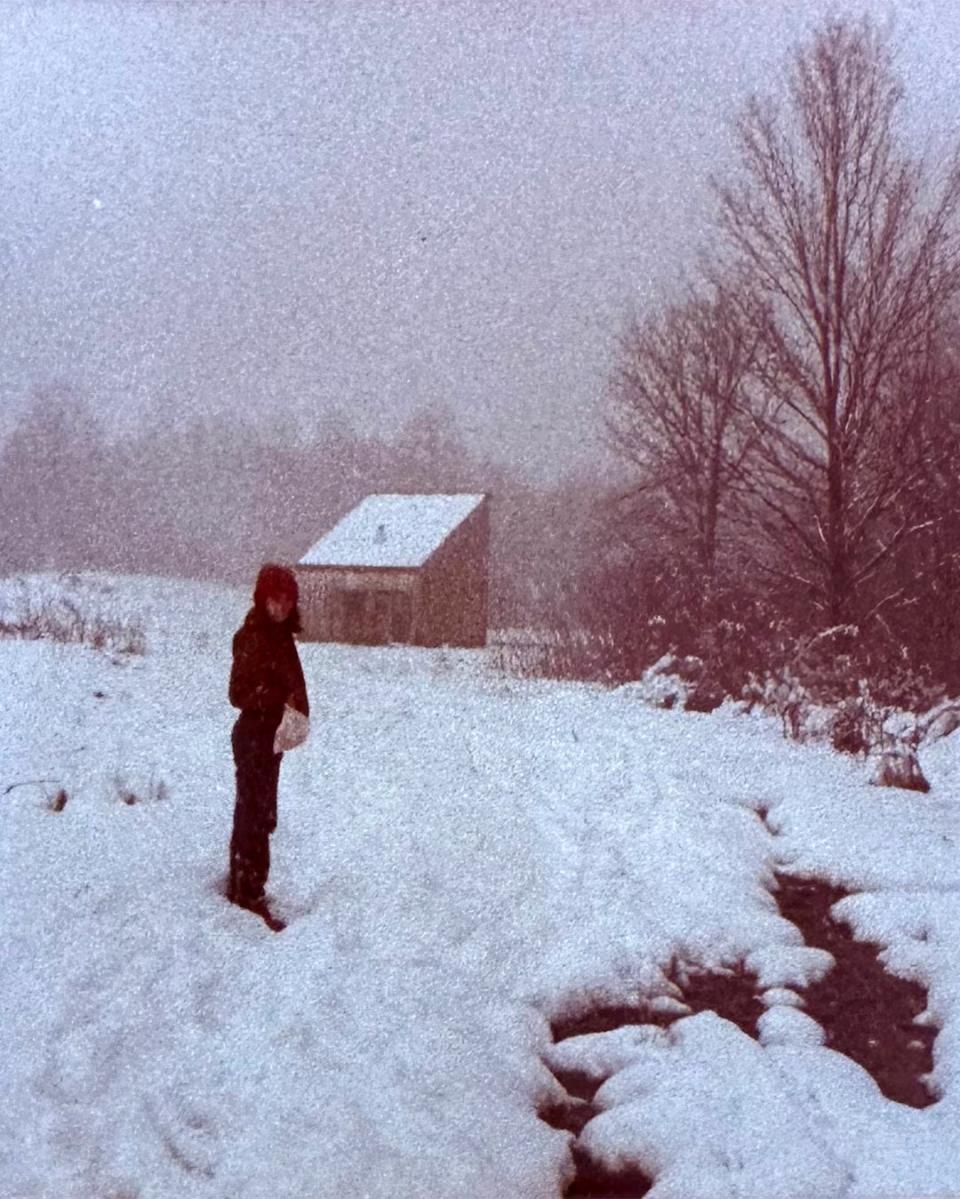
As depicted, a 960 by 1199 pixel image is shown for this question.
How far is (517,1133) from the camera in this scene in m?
3.79

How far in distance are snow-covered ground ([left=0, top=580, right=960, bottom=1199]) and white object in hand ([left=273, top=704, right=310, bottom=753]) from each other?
93 cm

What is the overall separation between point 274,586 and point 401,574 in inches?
515

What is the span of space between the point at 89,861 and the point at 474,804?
293cm

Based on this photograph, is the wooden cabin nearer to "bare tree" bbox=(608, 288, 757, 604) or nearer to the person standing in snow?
"bare tree" bbox=(608, 288, 757, 604)

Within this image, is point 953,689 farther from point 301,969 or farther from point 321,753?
point 301,969

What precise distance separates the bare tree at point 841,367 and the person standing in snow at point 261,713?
7.66m

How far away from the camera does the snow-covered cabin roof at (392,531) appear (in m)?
17.7

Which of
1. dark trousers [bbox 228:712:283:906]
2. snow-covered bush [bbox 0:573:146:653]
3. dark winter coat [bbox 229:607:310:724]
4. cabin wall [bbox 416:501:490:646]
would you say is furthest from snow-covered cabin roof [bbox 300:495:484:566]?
dark winter coat [bbox 229:607:310:724]

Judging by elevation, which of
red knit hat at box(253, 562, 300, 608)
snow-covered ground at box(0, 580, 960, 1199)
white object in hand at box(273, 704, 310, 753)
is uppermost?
red knit hat at box(253, 562, 300, 608)

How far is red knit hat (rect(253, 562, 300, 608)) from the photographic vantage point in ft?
17.7

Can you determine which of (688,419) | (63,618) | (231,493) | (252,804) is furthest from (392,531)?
(252,804)

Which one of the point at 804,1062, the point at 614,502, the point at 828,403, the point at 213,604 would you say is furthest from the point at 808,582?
the point at 804,1062

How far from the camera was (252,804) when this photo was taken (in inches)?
223

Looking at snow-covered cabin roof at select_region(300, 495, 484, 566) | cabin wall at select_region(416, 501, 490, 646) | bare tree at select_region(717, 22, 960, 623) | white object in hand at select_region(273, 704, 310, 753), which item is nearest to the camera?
white object in hand at select_region(273, 704, 310, 753)
